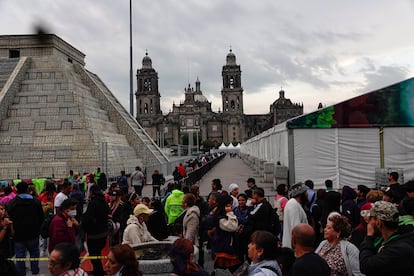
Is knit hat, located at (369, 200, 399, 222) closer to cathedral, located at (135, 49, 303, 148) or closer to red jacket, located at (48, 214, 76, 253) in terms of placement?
red jacket, located at (48, 214, 76, 253)

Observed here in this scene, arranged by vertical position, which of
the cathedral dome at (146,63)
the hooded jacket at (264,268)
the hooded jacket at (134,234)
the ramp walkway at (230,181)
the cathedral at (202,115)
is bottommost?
the ramp walkway at (230,181)

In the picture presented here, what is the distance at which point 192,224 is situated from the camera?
276 inches

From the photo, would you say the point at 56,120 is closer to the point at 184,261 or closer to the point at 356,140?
the point at 356,140

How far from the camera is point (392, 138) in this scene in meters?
17.2

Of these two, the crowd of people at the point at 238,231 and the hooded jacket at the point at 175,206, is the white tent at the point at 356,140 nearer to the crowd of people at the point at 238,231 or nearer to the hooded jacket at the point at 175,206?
the crowd of people at the point at 238,231

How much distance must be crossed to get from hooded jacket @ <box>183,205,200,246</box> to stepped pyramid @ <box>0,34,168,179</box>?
49.7ft

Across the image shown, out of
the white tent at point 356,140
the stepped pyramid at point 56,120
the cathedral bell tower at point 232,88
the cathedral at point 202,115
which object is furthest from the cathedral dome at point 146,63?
the white tent at point 356,140

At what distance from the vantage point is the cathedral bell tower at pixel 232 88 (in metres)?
142

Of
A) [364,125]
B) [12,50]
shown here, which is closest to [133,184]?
[364,125]

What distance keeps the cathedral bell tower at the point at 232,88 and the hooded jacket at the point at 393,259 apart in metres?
139

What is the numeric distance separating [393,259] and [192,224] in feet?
12.9

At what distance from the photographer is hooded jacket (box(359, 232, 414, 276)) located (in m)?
3.51

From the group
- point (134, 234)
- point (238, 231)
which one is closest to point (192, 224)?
point (238, 231)

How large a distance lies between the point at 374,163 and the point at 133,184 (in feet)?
32.0
